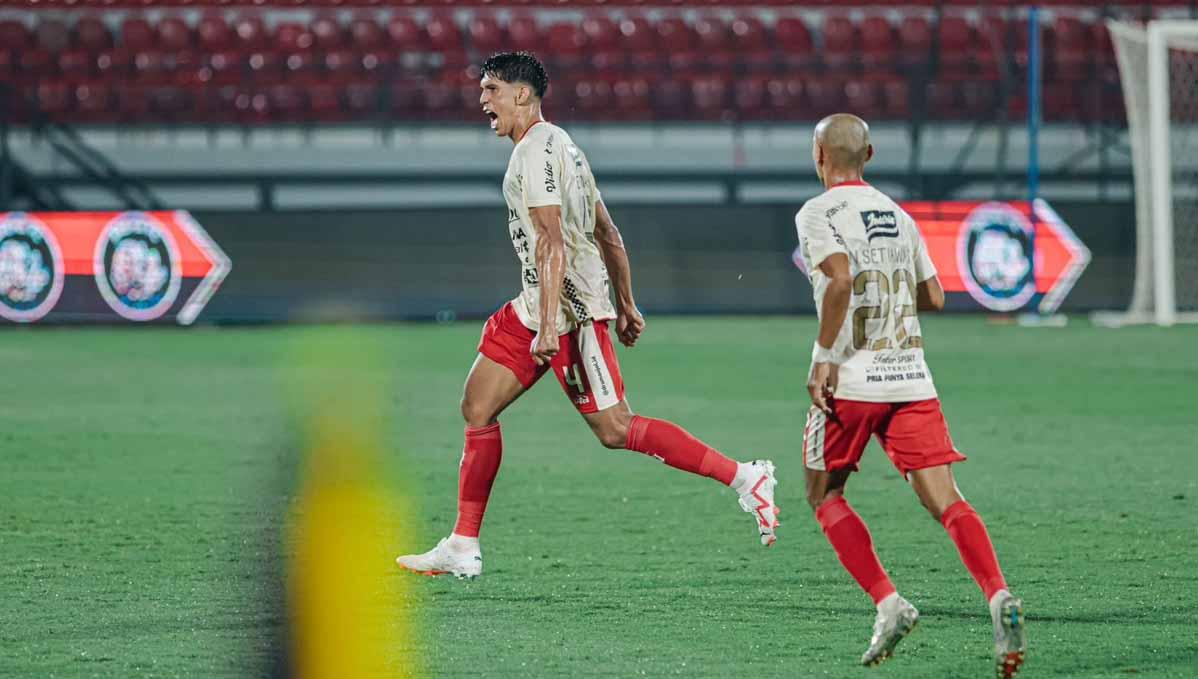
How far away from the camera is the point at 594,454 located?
934cm

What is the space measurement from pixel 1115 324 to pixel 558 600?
13035 mm

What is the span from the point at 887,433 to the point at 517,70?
6.57 ft

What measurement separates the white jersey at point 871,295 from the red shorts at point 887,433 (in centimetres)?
4

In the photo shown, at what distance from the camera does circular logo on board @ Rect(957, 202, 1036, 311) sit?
17297 millimetres

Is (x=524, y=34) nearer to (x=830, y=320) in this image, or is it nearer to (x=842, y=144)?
(x=842, y=144)

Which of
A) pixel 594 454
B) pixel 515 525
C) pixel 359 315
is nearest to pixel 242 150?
pixel 359 315

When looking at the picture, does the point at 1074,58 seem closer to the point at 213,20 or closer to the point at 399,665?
the point at 213,20

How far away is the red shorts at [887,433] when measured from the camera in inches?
181

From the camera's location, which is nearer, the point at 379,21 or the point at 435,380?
the point at 435,380

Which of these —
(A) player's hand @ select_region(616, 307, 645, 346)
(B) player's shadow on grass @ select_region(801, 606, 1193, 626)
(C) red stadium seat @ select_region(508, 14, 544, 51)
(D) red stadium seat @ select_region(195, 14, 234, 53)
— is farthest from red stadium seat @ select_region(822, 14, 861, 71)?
(B) player's shadow on grass @ select_region(801, 606, 1193, 626)

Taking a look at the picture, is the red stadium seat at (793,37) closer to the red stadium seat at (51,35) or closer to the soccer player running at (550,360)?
the red stadium seat at (51,35)

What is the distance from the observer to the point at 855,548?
463cm

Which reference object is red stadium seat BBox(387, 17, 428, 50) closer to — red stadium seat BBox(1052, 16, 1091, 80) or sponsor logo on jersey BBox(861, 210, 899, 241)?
red stadium seat BBox(1052, 16, 1091, 80)

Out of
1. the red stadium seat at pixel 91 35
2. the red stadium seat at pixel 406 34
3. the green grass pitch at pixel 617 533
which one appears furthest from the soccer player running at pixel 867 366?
the red stadium seat at pixel 91 35
